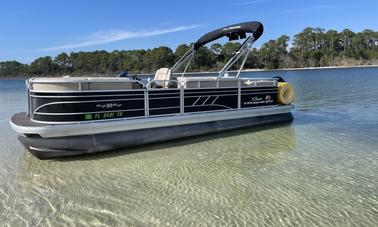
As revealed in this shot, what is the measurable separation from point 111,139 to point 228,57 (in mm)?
69150

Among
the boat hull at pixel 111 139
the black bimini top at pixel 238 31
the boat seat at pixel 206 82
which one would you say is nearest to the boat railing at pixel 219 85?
the boat seat at pixel 206 82

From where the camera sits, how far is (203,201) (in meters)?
4.52

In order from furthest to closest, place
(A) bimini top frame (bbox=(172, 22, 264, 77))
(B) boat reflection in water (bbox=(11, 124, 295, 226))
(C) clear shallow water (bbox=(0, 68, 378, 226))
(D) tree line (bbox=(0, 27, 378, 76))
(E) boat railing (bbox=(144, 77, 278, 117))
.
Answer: (D) tree line (bbox=(0, 27, 378, 76)), (A) bimini top frame (bbox=(172, 22, 264, 77)), (E) boat railing (bbox=(144, 77, 278, 117)), (B) boat reflection in water (bbox=(11, 124, 295, 226)), (C) clear shallow water (bbox=(0, 68, 378, 226))

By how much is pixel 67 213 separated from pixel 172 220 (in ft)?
4.28

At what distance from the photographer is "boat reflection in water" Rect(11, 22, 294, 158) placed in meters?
6.41

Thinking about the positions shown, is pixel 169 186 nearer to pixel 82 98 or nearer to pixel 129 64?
pixel 82 98

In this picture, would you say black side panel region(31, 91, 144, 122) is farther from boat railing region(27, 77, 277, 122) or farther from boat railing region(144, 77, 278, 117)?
boat railing region(144, 77, 278, 117)

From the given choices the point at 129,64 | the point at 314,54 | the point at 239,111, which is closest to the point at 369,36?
the point at 314,54

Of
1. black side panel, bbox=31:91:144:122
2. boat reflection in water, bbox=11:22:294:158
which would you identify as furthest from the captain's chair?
black side panel, bbox=31:91:144:122

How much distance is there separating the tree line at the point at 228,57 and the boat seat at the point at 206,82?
46.6 metres

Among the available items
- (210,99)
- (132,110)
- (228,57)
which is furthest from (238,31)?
(228,57)

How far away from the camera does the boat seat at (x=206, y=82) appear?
319 inches

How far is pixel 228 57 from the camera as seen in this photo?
244 feet

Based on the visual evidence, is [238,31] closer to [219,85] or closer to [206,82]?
[219,85]
